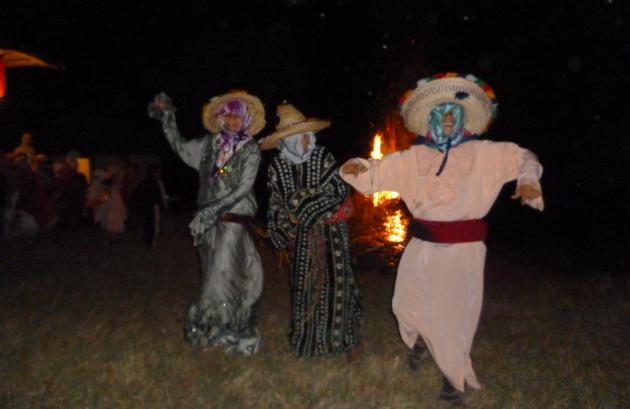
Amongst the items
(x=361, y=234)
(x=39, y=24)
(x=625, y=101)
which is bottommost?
(x=361, y=234)

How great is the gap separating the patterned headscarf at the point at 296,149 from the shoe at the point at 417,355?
1602 millimetres

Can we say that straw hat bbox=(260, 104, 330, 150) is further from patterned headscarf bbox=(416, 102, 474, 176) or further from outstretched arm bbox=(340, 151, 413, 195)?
patterned headscarf bbox=(416, 102, 474, 176)

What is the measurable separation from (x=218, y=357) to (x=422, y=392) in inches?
65.6

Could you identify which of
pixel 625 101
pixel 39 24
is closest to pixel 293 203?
pixel 625 101

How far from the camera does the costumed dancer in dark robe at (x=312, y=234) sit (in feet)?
20.2

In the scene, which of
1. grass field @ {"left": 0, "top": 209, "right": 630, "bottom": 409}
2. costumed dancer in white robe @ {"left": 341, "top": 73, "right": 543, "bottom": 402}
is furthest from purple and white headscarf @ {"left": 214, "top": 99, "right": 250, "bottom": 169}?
grass field @ {"left": 0, "top": 209, "right": 630, "bottom": 409}

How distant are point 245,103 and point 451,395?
2.82m

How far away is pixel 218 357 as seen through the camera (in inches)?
255

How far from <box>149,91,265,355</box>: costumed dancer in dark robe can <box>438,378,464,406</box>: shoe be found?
1744 millimetres

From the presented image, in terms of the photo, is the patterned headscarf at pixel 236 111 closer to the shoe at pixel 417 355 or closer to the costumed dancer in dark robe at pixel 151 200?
the shoe at pixel 417 355

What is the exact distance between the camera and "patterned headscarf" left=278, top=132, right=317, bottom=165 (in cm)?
619

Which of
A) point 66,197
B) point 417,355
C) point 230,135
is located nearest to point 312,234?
point 230,135

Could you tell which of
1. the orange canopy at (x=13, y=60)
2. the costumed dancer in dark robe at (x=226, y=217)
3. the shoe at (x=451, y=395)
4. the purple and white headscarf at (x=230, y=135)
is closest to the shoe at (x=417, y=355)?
the shoe at (x=451, y=395)

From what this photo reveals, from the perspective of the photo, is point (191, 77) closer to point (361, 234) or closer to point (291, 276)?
point (361, 234)
